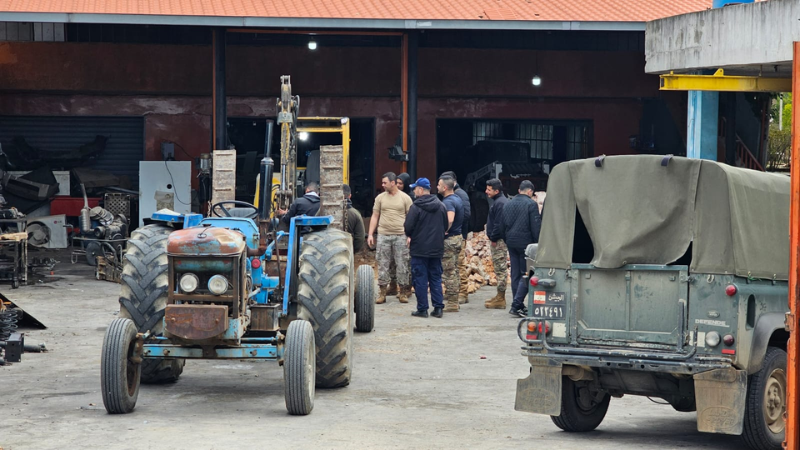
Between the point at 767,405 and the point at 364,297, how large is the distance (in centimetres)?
634

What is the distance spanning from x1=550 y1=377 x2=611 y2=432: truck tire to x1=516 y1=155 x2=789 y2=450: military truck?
0.04 ft

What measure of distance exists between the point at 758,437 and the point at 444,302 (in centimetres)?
872

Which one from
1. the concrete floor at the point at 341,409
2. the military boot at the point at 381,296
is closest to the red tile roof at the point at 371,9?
the military boot at the point at 381,296

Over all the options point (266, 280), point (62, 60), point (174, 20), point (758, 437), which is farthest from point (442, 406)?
point (62, 60)

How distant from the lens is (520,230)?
14812mm

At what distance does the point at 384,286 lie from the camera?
16.3 meters

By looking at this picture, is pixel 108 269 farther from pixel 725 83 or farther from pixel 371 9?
pixel 725 83

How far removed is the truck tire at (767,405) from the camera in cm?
778

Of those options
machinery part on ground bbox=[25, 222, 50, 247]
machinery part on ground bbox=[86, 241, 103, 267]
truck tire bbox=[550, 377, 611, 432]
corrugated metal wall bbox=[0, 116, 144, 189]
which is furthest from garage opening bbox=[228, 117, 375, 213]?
truck tire bbox=[550, 377, 611, 432]

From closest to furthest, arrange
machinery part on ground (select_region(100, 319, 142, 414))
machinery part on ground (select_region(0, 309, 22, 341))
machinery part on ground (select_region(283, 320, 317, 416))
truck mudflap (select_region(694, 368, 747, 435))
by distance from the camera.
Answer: truck mudflap (select_region(694, 368, 747, 435)), machinery part on ground (select_region(100, 319, 142, 414)), machinery part on ground (select_region(283, 320, 317, 416)), machinery part on ground (select_region(0, 309, 22, 341))

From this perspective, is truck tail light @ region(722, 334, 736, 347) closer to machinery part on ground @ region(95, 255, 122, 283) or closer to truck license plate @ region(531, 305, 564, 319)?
truck license plate @ region(531, 305, 564, 319)

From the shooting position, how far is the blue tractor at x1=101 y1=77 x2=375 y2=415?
879cm

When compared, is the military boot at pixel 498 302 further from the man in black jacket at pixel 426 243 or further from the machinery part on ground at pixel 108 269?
the machinery part on ground at pixel 108 269

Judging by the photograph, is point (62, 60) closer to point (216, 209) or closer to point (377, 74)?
point (377, 74)
